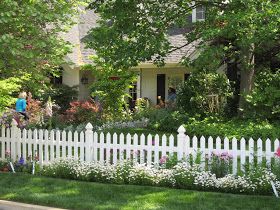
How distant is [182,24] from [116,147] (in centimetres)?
676

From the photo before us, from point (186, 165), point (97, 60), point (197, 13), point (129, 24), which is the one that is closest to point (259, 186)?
point (186, 165)

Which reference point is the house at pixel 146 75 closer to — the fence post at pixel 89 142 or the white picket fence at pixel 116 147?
the white picket fence at pixel 116 147

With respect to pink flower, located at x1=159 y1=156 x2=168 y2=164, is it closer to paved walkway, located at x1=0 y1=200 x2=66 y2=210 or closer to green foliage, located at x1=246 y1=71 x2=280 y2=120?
paved walkway, located at x1=0 y1=200 x2=66 y2=210

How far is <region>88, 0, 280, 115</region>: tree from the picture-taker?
1156 cm

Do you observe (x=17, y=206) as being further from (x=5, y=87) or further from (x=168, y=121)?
(x=168, y=121)

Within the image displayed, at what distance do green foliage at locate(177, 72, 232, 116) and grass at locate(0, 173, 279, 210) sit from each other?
9.02 metres

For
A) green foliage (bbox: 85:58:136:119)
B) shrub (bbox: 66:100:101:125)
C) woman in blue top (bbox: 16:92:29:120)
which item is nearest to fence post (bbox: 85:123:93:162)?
woman in blue top (bbox: 16:92:29:120)

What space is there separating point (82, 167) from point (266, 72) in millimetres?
9475

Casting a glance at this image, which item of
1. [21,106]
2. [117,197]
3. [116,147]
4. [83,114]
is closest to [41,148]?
[116,147]

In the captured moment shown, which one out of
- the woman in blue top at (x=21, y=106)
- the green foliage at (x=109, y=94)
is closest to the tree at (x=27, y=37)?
the woman in blue top at (x=21, y=106)

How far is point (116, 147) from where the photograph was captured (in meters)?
9.41

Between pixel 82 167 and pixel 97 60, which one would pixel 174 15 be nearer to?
pixel 97 60

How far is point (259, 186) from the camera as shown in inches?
311

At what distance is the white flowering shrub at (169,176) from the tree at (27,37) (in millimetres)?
2436
